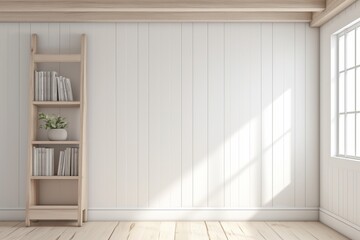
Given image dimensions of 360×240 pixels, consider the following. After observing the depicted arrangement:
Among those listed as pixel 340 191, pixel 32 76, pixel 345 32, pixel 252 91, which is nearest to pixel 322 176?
pixel 340 191

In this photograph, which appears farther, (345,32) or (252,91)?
(252,91)

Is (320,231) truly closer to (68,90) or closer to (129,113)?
(129,113)

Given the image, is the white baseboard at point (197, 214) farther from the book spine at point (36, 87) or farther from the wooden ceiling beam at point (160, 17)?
the wooden ceiling beam at point (160, 17)

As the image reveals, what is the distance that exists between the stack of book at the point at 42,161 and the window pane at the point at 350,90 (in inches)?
113

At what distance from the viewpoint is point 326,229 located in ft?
17.6

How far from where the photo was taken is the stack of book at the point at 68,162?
18.4 ft

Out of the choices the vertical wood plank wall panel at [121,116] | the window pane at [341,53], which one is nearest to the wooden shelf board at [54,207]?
the vertical wood plank wall panel at [121,116]

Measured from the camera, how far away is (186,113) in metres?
5.82

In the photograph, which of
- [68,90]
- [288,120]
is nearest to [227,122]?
[288,120]

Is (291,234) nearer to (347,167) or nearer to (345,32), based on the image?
(347,167)

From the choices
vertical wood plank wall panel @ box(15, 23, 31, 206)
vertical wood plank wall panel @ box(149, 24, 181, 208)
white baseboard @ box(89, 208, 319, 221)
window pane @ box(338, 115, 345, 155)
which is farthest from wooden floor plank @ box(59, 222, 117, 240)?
window pane @ box(338, 115, 345, 155)

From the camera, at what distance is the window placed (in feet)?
16.4

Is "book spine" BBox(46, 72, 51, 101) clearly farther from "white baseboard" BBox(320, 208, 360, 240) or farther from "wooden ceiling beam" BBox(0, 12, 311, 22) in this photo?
"white baseboard" BBox(320, 208, 360, 240)

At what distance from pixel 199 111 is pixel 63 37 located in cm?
158
